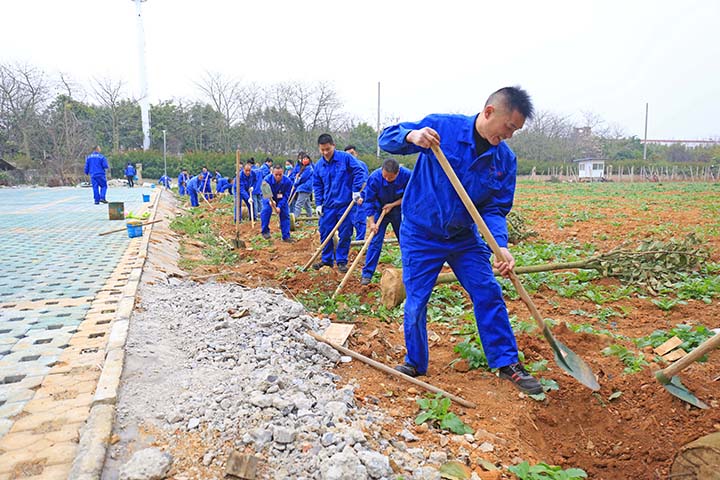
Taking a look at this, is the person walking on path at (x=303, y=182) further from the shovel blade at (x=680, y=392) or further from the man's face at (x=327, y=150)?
the shovel blade at (x=680, y=392)

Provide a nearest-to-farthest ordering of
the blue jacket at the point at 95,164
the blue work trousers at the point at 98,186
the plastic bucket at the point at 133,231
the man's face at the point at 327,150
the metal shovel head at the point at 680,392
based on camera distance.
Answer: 1. the metal shovel head at the point at 680,392
2. the man's face at the point at 327,150
3. the plastic bucket at the point at 133,231
4. the blue jacket at the point at 95,164
5. the blue work trousers at the point at 98,186

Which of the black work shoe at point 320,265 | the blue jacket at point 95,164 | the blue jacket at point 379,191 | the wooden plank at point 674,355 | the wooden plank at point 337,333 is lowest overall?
the wooden plank at point 674,355

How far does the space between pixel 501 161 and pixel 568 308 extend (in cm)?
261

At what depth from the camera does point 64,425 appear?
2418 mm

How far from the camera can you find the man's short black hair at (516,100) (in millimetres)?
2607

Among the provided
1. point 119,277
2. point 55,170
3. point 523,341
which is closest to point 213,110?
point 55,170

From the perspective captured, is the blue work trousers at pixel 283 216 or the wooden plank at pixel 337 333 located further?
the blue work trousers at pixel 283 216

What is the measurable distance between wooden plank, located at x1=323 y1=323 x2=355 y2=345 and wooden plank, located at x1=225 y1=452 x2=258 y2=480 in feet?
5.00

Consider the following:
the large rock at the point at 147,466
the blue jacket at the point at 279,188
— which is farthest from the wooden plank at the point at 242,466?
the blue jacket at the point at 279,188

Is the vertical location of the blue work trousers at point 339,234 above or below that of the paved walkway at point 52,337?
above

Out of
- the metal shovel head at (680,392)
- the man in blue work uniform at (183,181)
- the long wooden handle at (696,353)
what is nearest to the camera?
the long wooden handle at (696,353)

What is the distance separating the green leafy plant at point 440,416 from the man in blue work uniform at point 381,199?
2.87m

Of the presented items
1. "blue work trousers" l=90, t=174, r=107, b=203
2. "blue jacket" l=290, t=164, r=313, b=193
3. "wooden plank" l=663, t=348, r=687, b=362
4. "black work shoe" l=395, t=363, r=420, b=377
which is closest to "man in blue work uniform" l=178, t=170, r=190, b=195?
"blue work trousers" l=90, t=174, r=107, b=203

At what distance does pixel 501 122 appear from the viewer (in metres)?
2.67
